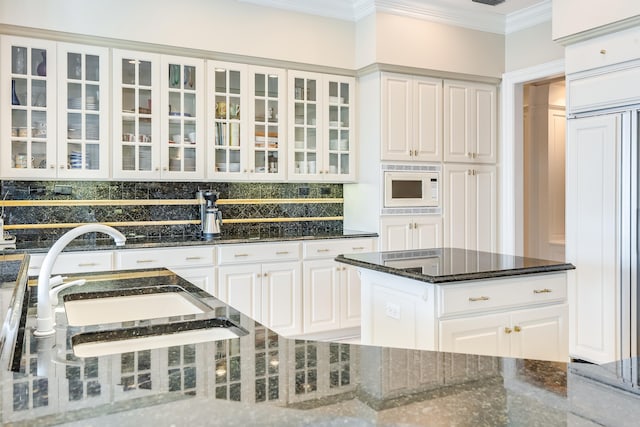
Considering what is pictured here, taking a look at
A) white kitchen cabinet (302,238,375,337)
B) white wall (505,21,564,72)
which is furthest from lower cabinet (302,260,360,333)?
white wall (505,21,564,72)

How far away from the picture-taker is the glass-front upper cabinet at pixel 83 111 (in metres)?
3.63

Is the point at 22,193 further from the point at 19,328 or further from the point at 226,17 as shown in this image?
the point at 19,328

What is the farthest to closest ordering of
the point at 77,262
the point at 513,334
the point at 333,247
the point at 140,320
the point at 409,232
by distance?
the point at 409,232 < the point at 333,247 < the point at 77,262 < the point at 513,334 < the point at 140,320

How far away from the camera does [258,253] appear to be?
398 cm

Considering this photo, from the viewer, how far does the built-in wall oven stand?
Answer: 4.50 meters

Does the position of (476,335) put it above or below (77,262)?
below

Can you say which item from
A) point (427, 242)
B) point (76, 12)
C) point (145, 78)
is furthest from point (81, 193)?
point (427, 242)

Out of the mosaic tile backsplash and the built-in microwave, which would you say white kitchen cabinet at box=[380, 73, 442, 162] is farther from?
the mosaic tile backsplash

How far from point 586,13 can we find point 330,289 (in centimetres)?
271

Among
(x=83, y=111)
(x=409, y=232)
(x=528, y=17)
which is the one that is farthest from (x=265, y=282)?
(x=528, y=17)

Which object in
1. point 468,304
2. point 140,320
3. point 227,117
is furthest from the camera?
point 227,117

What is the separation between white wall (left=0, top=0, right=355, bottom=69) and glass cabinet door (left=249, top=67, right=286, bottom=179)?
19cm

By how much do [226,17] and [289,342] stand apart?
3.56m

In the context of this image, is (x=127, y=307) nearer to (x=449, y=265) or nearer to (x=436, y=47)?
(x=449, y=265)
